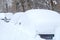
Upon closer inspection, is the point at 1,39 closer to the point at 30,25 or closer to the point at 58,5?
the point at 30,25

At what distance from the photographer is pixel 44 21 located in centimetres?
853

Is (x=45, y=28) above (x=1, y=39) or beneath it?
above

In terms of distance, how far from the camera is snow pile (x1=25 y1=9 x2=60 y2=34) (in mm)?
7945

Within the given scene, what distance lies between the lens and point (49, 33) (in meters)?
7.83

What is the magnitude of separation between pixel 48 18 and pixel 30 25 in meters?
0.96

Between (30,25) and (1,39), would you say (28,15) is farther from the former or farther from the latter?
(1,39)

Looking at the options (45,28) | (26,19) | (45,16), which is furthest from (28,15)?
(45,28)

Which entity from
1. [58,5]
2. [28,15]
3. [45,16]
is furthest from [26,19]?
[58,5]

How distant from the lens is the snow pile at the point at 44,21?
26.1 feet

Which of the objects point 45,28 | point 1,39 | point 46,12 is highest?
point 46,12

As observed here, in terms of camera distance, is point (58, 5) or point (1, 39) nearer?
point (1, 39)

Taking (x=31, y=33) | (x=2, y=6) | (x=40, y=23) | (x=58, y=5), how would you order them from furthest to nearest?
(x=2, y=6) < (x=58, y=5) < (x=40, y=23) < (x=31, y=33)

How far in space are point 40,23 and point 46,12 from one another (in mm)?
1390

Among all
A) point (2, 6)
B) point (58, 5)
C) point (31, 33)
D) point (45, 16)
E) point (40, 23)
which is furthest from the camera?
point (2, 6)
